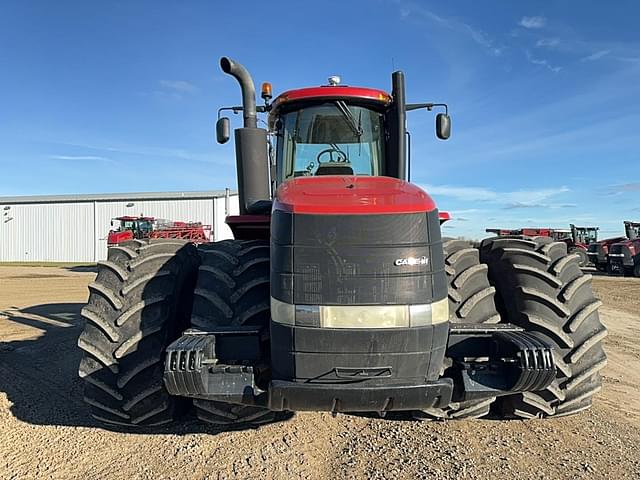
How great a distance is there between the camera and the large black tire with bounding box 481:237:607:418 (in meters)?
3.67

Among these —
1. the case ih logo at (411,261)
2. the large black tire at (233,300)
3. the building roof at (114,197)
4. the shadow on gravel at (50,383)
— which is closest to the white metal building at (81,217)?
the building roof at (114,197)

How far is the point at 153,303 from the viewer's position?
3.59m

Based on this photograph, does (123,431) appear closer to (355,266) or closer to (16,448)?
(16,448)

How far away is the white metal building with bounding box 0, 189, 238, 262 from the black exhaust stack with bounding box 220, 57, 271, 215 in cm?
3354

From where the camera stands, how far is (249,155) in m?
4.31

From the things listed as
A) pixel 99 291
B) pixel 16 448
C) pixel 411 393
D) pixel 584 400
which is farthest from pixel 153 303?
pixel 584 400

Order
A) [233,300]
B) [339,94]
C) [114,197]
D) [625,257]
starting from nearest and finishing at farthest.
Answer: [233,300] → [339,94] → [625,257] → [114,197]

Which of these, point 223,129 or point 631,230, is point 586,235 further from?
point 223,129

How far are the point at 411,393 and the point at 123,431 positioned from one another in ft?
7.49

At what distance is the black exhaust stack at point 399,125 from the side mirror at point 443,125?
0.77m

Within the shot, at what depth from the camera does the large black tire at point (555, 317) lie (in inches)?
144

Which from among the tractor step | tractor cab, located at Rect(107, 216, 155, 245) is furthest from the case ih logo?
tractor cab, located at Rect(107, 216, 155, 245)

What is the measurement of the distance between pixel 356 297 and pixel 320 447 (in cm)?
144

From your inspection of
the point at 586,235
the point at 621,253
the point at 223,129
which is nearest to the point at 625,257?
the point at 621,253
